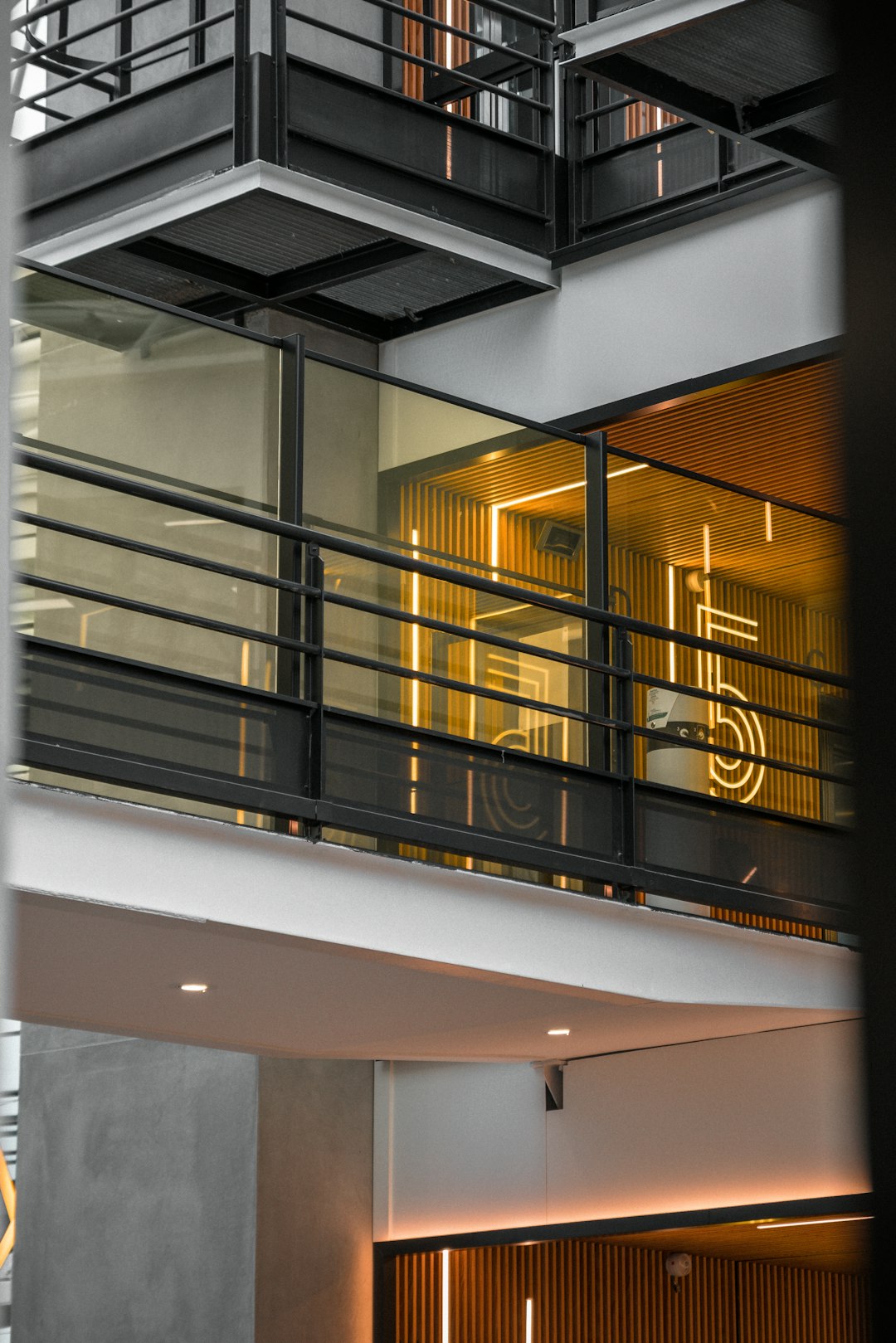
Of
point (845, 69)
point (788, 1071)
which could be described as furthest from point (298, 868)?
point (845, 69)

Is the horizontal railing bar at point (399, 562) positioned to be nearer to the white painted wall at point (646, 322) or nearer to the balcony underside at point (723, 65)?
the white painted wall at point (646, 322)

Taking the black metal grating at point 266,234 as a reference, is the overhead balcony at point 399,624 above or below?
below

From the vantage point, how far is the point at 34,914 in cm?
586

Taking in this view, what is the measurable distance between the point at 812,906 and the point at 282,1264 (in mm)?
3271

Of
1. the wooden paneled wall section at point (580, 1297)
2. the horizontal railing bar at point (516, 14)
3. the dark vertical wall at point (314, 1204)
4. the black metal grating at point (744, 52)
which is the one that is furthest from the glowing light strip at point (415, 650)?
the wooden paneled wall section at point (580, 1297)

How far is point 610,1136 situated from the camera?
28.9 ft

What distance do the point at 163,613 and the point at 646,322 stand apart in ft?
11.9

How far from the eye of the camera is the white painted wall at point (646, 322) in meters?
8.45

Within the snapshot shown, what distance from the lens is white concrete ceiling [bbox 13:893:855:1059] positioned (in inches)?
245

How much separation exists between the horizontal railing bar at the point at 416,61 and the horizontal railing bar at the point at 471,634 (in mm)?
2338

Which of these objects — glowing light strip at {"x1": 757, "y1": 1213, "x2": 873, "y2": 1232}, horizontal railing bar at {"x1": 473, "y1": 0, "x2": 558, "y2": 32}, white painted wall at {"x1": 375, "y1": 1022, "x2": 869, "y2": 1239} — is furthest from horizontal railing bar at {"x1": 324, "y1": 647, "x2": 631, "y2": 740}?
horizontal railing bar at {"x1": 473, "y1": 0, "x2": 558, "y2": 32}

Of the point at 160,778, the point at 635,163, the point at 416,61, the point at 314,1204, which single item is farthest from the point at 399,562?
the point at 314,1204

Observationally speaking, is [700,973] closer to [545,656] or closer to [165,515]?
[545,656]

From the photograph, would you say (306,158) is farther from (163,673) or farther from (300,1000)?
(300,1000)
